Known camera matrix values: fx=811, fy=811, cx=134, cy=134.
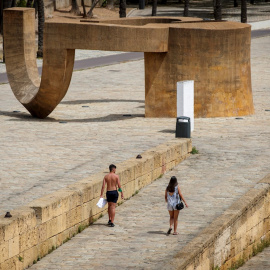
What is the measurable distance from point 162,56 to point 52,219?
12127 mm

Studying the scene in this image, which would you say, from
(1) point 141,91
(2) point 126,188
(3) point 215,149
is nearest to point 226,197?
(2) point 126,188

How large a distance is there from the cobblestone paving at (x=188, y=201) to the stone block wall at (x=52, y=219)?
172 millimetres

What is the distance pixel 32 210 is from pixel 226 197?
16.2 ft

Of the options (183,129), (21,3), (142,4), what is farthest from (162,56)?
(142,4)

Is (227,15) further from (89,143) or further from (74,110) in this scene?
(89,143)

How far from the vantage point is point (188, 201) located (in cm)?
1484

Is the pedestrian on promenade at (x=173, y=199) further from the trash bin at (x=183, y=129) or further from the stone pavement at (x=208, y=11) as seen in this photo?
the stone pavement at (x=208, y=11)

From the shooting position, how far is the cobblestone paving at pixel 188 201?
37.6 feet

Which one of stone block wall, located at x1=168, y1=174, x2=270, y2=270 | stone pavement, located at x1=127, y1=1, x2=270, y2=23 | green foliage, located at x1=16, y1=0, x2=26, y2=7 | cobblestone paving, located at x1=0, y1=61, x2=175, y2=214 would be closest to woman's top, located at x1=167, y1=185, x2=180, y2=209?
stone block wall, located at x1=168, y1=174, x2=270, y2=270

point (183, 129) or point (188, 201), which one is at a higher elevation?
point (183, 129)

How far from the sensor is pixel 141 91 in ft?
97.1

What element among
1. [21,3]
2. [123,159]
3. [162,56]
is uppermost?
[21,3]

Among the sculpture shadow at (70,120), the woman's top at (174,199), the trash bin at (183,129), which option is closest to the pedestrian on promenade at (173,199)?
the woman's top at (174,199)

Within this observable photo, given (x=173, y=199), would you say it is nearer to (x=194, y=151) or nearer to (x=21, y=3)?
(x=194, y=151)
